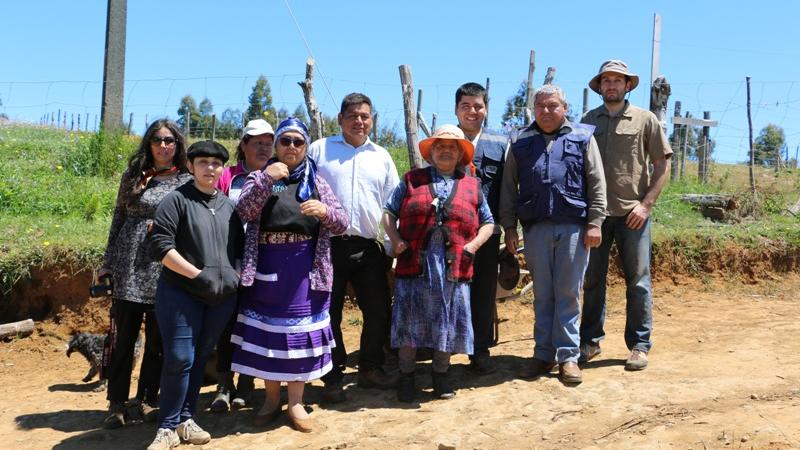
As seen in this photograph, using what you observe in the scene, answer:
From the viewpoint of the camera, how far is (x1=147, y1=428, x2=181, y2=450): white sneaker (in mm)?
4047

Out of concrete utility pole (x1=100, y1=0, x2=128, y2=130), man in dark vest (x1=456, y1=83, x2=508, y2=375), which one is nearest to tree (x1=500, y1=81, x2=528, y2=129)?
man in dark vest (x1=456, y1=83, x2=508, y2=375)

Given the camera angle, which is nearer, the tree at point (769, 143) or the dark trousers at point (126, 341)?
the dark trousers at point (126, 341)

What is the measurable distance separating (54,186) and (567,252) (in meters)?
7.35

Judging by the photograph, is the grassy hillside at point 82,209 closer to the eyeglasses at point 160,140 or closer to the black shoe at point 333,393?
the eyeglasses at point 160,140

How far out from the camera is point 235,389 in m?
4.94

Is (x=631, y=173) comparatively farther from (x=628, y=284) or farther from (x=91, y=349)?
(x=91, y=349)

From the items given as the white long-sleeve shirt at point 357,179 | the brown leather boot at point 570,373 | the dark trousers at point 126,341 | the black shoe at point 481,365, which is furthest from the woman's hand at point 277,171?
the brown leather boot at point 570,373

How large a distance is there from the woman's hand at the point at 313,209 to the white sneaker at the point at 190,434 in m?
1.41

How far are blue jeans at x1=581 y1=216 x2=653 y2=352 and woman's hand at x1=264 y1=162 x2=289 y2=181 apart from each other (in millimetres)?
2397

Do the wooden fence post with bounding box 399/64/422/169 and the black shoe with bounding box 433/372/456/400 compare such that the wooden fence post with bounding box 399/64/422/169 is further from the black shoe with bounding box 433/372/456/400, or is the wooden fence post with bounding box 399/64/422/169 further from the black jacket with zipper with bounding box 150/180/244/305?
the black jacket with zipper with bounding box 150/180/244/305

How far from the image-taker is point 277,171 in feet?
13.5

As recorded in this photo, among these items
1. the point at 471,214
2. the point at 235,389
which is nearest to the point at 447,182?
the point at 471,214

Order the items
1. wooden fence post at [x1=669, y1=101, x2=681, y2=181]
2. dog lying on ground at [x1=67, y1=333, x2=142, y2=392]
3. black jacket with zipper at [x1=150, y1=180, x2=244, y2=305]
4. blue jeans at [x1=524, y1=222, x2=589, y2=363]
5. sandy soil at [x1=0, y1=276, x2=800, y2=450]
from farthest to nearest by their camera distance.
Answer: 1. wooden fence post at [x1=669, y1=101, x2=681, y2=181]
2. dog lying on ground at [x1=67, y1=333, x2=142, y2=392]
3. blue jeans at [x1=524, y1=222, x2=589, y2=363]
4. sandy soil at [x1=0, y1=276, x2=800, y2=450]
5. black jacket with zipper at [x1=150, y1=180, x2=244, y2=305]

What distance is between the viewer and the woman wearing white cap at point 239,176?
474cm
